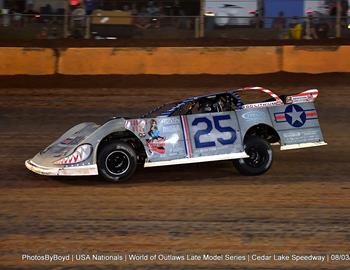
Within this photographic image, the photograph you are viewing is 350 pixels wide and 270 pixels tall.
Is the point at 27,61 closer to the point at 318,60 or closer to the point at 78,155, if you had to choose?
the point at 318,60

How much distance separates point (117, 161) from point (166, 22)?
11.6 m

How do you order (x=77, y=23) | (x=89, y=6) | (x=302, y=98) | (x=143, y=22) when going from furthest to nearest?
(x=89, y=6)
(x=143, y=22)
(x=77, y=23)
(x=302, y=98)

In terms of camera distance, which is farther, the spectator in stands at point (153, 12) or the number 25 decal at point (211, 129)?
the spectator in stands at point (153, 12)

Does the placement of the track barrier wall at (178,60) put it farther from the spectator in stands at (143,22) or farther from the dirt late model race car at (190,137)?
the dirt late model race car at (190,137)

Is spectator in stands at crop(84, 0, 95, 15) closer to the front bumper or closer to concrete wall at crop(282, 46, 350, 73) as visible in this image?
concrete wall at crop(282, 46, 350, 73)

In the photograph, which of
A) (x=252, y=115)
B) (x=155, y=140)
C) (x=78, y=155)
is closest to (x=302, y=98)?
(x=252, y=115)

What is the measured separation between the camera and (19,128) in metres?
12.1

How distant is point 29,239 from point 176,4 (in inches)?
586

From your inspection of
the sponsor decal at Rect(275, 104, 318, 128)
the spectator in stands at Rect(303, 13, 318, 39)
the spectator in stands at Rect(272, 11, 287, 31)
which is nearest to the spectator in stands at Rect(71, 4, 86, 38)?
the spectator in stands at Rect(272, 11, 287, 31)

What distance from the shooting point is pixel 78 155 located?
308 inches

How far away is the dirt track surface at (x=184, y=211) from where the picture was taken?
566 cm

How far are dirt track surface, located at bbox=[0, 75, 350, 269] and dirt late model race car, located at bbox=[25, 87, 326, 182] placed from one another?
273mm

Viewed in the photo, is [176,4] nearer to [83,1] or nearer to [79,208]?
[83,1]

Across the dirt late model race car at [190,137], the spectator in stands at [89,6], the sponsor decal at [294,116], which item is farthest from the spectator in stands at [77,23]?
the sponsor decal at [294,116]
